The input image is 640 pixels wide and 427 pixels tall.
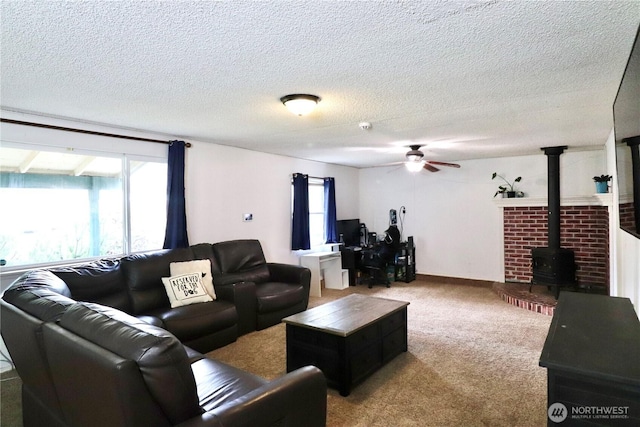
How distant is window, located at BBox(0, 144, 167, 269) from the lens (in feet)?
10.2

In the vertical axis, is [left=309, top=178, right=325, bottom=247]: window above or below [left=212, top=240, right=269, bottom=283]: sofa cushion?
above

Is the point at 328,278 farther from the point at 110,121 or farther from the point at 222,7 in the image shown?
the point at 222,7

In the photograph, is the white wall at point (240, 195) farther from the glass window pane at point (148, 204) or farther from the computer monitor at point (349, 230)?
the computer monitor at point (349, 230)

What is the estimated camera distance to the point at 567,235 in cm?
553

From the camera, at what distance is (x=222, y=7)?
150cm

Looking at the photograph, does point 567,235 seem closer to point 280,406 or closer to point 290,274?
point 290,274

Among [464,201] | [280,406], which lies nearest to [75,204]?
[280,406]

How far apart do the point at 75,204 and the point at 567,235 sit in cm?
665

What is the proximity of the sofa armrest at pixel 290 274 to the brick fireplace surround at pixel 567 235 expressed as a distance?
366 centimetres

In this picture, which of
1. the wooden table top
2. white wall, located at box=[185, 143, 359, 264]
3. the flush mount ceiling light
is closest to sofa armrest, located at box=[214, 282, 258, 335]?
the wooden table top

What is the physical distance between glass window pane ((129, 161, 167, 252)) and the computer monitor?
132 inches

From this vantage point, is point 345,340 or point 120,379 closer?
point 120,379

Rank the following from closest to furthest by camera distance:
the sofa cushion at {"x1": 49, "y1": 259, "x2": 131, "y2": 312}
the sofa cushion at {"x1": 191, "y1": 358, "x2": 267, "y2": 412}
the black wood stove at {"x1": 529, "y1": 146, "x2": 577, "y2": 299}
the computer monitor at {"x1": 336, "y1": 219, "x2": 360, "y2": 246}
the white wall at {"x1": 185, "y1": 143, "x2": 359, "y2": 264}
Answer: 1. the sofa cushion at {"x1": 191, "y1": 358, "x2": 267, "y2": 412}
2. the sofa cushion at {"x1": 49, "y1": 259, "x2": 131, "y2": 312}
3. the white wall at {"x1": 185, "y1": 143, "x2": 359, "y2": 264}
4. the black wood stove at {"x1": 529, "y1": 146, "x2": 577, "y2": 299}
5. the computer monitor at {"x1": 336, "y1": 219, "x2": 360, "y2": 246}

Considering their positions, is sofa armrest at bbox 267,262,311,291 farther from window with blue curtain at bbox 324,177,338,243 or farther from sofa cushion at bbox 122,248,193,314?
window with blue curtain at bbox 324,177,338,243
